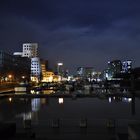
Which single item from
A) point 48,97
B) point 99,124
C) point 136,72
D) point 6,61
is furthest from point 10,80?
point 99,124

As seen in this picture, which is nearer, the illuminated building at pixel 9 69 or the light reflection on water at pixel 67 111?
the light reflection on water at pixel 67 111

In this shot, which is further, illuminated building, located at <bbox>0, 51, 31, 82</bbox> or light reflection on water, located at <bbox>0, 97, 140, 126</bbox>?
illuminated building, located at <bbox>0, 51, 31, 82</bbox>

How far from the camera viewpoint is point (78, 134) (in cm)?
2498

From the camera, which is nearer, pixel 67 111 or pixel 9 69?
pixel 67 111

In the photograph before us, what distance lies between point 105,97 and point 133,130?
6507cm

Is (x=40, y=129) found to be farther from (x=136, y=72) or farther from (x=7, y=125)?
(x=136, y=72)

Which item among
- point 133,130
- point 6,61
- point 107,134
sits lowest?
point 107,134

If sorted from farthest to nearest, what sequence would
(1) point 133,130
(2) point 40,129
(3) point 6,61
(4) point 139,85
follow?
(3) point 6,61 → (4) point 139,85 → (2) point 40,129 → (1) point 133,130

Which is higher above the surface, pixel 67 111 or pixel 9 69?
pixel 9 69

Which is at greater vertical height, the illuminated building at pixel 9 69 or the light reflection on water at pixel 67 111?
the illuminated building at pixel 9 69

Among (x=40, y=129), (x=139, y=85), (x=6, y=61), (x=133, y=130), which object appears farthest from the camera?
(x=6, y=61)

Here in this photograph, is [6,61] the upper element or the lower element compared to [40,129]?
upper

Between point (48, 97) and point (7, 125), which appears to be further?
point (48, 97)

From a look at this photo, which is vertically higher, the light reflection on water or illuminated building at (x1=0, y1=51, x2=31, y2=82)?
illuminated building at (x1=0, y1=51, x2=31, y2=82)
